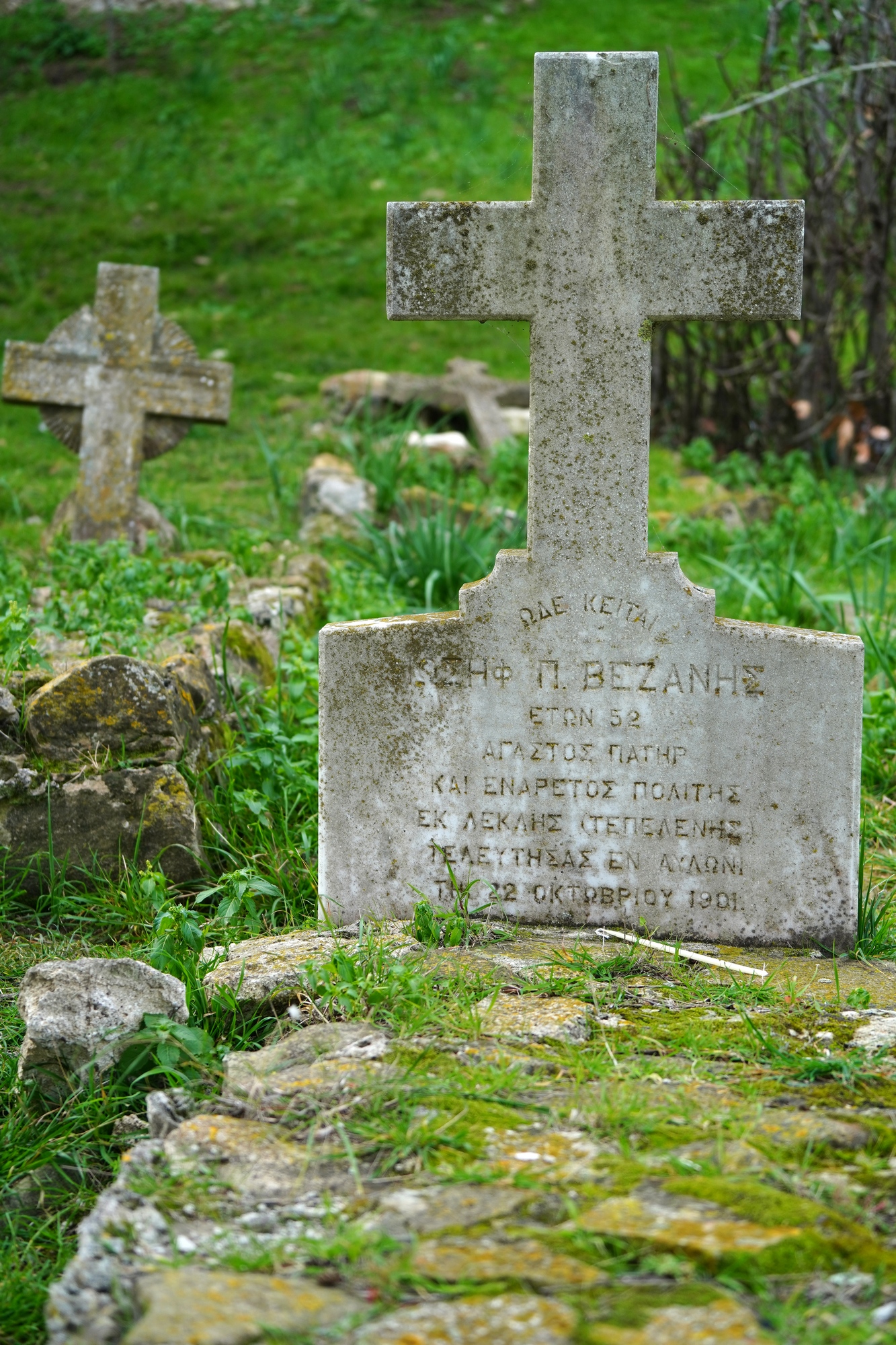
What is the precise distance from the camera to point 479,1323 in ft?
5.15

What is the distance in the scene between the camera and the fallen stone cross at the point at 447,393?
298 inches

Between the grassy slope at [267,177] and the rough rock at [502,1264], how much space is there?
14.7 feet

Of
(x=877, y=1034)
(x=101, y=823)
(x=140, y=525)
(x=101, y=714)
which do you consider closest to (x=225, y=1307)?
(x=877, y=1034)

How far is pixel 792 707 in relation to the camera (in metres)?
2.87

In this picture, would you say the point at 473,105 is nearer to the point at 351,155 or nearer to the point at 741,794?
the point at 351,155

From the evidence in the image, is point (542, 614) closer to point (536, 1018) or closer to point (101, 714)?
point (536, 1018)

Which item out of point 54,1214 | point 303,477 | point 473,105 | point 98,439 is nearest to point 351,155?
point 473,105

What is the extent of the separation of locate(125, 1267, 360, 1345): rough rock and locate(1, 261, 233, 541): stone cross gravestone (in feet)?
14.2

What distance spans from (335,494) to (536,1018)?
4076 millimetres

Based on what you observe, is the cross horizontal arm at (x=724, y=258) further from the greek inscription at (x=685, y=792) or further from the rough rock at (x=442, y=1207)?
the rough rock at (x=442, y=1207)

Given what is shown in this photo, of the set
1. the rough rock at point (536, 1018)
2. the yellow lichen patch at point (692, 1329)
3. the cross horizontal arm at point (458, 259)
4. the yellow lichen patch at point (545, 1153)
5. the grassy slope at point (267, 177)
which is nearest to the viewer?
the yellow lichen patch at point (692, 1329)

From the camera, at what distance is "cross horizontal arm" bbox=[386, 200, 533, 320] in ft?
9.33

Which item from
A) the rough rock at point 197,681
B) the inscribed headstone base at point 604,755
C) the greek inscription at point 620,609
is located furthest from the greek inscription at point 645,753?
the rough rock at point 197,681

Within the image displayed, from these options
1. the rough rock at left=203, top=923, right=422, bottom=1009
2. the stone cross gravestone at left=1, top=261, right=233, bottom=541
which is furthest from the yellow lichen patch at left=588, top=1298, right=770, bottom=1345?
the stone cross gravestone at left=1, top=261, right=233, bottom=541
